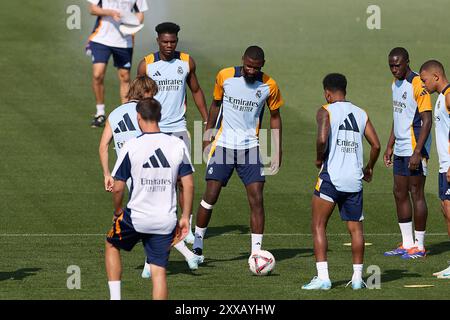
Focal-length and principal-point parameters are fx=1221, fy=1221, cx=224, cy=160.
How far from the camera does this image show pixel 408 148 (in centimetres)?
1658

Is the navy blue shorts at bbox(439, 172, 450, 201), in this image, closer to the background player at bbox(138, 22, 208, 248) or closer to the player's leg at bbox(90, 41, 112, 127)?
the background player at bbox(138, 22, 208, 248)

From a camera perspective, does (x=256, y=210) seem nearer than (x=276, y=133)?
Yes

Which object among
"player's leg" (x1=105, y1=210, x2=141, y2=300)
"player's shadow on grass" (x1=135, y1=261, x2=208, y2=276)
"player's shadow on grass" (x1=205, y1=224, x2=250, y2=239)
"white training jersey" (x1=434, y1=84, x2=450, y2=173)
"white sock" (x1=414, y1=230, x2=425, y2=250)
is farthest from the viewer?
"player's shadow on grass" (x1=205, y1=224, x2=250, y2=239)

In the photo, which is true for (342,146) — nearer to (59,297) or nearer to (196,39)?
(59,297)

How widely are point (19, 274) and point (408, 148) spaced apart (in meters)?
5.51

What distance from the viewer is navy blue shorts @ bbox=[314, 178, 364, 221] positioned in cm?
1409

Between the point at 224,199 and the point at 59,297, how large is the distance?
7434mm

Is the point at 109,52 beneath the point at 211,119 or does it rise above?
above

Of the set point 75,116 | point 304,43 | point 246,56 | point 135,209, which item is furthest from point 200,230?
point 304,43

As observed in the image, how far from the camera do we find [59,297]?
13.3 metres

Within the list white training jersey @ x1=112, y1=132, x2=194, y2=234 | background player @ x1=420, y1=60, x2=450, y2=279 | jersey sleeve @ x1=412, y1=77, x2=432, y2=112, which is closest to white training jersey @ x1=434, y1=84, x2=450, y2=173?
background player @ x1=420, y1=60, x2=450, y2=279

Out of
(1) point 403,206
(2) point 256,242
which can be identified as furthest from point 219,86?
(1) point 403,206

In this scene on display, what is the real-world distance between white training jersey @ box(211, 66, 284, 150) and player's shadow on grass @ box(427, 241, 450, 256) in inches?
118

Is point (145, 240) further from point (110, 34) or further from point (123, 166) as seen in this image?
point (110, 34)
